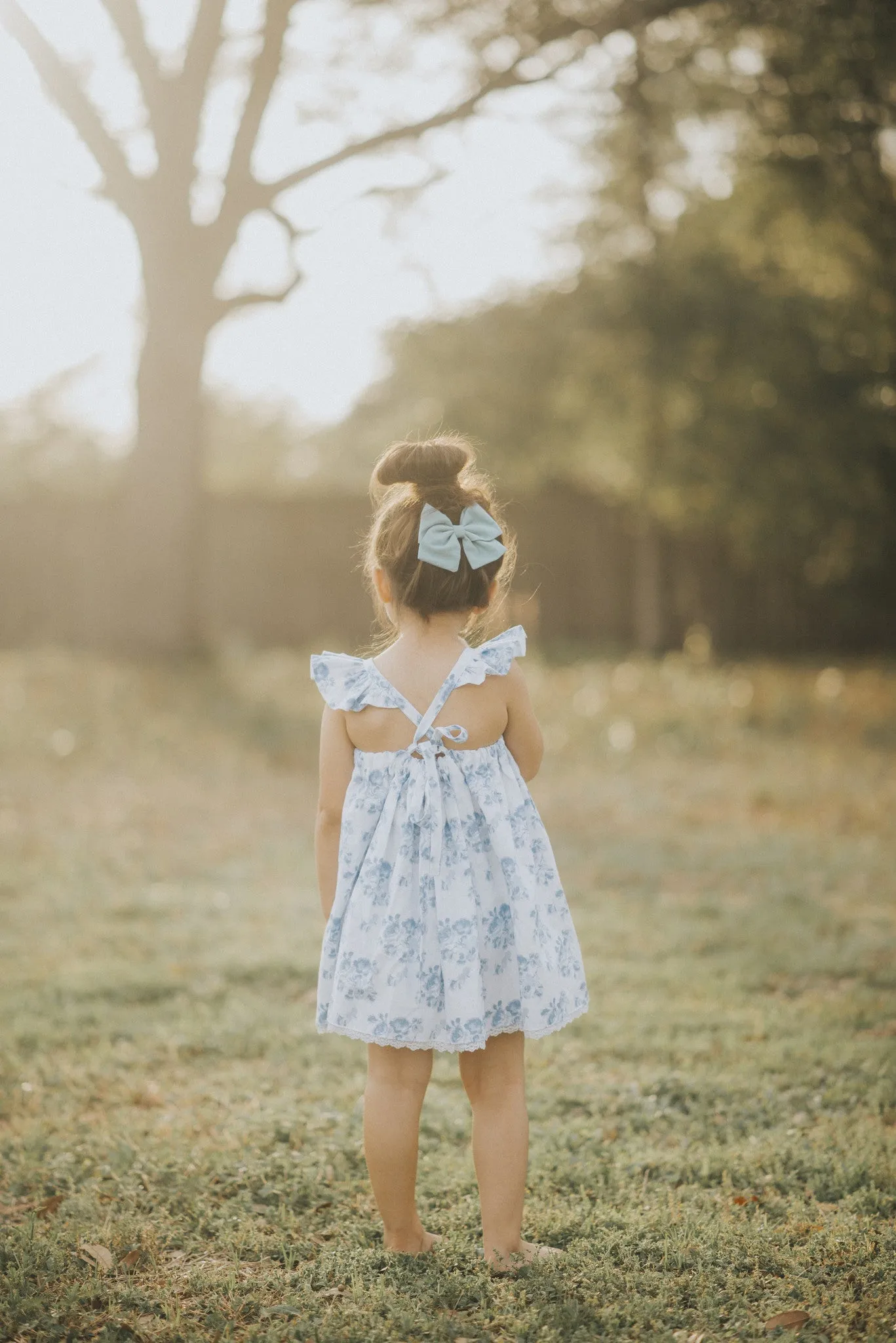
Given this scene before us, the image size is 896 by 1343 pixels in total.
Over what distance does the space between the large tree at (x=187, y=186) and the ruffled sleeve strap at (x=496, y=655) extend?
8371 millimetres

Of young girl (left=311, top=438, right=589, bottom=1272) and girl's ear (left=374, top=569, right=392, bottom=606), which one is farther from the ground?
girl's ear (left=374, top=569, right=392, bottom=606)

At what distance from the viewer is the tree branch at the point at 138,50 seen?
968cm

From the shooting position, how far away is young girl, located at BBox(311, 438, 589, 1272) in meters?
2.60

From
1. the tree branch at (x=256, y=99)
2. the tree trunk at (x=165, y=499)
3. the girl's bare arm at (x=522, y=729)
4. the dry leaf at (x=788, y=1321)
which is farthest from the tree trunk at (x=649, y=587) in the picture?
the dry leaf at (x=788, y=1321)

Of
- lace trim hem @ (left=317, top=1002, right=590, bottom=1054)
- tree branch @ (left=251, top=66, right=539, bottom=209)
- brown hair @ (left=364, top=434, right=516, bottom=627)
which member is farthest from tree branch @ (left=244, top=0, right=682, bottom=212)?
lace trim hem @ (left=317, top=1002, right=590, bottom=1054)

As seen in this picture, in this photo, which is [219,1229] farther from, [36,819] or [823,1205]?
[36,819]

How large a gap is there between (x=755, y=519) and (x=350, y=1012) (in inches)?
397

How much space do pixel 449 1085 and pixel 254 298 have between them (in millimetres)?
8589

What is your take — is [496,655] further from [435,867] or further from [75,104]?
[75,104]

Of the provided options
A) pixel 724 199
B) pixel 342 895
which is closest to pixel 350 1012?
pixel 342 895

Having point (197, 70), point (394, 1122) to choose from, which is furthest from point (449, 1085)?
point (197, 70)

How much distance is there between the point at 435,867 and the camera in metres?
2.62

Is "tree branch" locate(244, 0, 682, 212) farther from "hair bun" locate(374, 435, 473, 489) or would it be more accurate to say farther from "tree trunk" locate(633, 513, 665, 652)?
"hair bun" locate(374, 435, 473, 489)

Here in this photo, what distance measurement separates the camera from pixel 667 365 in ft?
38.6
